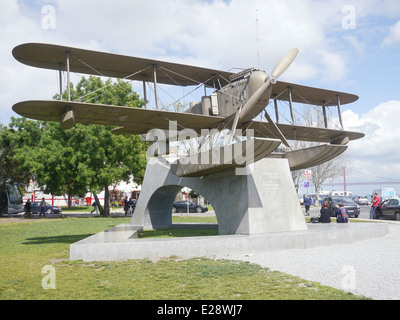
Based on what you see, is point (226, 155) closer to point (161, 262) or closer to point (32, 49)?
point (161, 262)

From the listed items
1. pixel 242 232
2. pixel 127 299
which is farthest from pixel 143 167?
pixel 127 299

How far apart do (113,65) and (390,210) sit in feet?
66.7

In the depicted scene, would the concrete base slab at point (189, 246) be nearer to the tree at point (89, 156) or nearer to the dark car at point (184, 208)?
the tree at point (89, 156)

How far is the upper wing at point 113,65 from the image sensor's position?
470 inches

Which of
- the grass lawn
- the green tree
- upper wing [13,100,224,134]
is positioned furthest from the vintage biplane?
the green tree

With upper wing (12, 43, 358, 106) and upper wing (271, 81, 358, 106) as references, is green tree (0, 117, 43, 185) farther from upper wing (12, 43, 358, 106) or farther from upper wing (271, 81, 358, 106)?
upper wing (271, 81, 358, 106)

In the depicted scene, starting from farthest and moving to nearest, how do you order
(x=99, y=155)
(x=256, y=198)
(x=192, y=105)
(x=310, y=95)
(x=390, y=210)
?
(x=99, y=155), (x=390, y=210), (x=310, y=95), (x=192, y=105), (x=256, y=198)

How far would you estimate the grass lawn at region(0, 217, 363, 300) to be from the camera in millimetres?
5941

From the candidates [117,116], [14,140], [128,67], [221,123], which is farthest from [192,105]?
[14,140]

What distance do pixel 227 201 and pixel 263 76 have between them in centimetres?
461

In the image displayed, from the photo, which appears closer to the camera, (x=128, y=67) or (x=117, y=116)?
(x=117, y=116)

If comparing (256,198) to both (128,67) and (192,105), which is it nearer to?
(192,105)

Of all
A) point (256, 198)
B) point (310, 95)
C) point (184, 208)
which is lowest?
point (184, 208)

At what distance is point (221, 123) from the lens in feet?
47.4
